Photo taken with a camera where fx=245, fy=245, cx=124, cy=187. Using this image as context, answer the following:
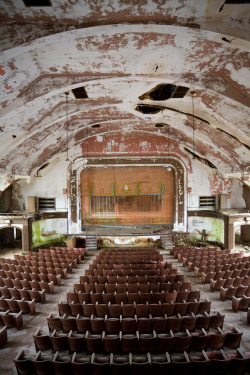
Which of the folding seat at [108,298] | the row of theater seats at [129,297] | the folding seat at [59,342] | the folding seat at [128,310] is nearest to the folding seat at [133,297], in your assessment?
the row of theater seats at [129,297]

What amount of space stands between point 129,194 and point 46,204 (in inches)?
237

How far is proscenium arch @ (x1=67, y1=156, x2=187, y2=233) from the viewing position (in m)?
17.3

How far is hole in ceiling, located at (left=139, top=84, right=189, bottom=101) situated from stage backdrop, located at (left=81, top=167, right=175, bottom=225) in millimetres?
8950

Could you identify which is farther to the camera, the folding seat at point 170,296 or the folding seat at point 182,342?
the folding seat at point 170,296

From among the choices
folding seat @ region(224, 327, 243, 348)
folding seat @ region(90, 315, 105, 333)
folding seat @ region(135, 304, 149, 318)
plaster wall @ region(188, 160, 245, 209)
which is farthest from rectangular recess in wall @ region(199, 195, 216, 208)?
folding seat @ region(90, 315, 105, 333)

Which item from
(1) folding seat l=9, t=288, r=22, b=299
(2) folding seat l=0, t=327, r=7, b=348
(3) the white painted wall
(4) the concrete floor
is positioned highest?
(3) the white painted wall

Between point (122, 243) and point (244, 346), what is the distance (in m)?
11.3

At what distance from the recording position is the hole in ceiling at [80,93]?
8.69 m

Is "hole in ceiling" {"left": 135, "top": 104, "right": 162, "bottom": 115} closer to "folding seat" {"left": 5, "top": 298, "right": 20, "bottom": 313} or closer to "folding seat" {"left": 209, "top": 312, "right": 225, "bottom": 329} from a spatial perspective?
"folding seat" {"left": 209, "top": 312, "right": 225, "bottom": 329}

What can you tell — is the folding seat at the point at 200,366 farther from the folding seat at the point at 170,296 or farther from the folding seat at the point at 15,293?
the folding seat at the point at 15,293

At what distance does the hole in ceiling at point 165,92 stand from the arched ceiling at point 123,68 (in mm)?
60

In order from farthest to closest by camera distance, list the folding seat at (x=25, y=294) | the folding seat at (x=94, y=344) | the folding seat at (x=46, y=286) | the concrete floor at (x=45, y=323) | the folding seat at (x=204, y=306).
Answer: the folding seat at (x=46, y=286) → the folding seat at (x=25, y=294) → the folding seat at (x=204, y=306) → the concrete floor at (x=45, y=323) → the folding seat at (x=94, y=344)

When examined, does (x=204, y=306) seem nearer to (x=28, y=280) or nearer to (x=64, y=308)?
(x=64, y=308)

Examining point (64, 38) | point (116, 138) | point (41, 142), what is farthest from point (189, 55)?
point (116, 138)
